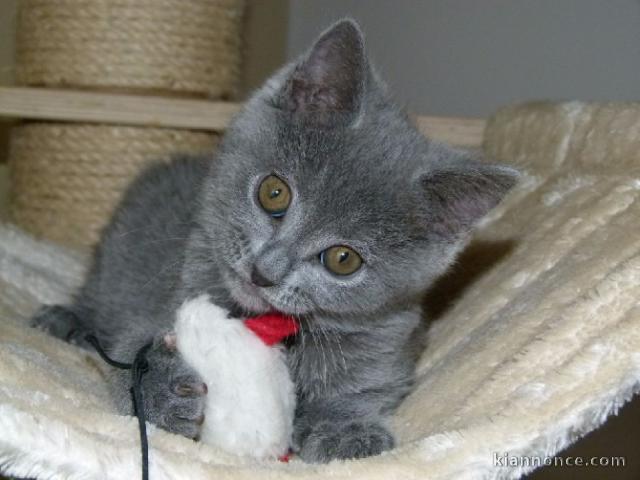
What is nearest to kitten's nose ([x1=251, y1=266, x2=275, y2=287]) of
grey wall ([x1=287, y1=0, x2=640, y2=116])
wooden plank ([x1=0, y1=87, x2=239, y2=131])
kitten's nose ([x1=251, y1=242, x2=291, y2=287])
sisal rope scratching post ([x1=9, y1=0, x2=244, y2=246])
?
kitten's nose ([x1=251, y1=242, x2=291, y2=287])

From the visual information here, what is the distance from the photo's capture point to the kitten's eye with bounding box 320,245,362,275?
112 centimetres

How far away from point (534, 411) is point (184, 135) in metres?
1.48

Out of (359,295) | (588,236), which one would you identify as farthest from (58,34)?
(588,236)

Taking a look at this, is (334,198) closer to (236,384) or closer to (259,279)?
(259,279)

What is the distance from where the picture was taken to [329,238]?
111 centimetres

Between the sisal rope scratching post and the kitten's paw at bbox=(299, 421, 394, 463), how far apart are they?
1196mm

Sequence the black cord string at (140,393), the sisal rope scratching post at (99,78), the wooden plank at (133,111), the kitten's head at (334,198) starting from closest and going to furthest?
the black cord string at (140,393)
the kitten's head at (334,198)
the wooden plank at (133,111)
the sisal rope scratching post at (99,78)

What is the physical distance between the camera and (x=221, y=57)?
2.24 meters

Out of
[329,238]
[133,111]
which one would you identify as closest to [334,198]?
[329,238]

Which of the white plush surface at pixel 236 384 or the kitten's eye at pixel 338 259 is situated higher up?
the kitten's eye at pixel 338 259

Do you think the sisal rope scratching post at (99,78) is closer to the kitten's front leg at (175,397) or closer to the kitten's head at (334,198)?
the kitten's head at (334,198)

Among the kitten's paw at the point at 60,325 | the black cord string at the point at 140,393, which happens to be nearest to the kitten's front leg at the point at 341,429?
the black cord string at the point at 140,393

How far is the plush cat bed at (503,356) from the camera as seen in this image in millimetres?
862

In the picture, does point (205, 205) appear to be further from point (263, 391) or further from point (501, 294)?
point (501, 294)
